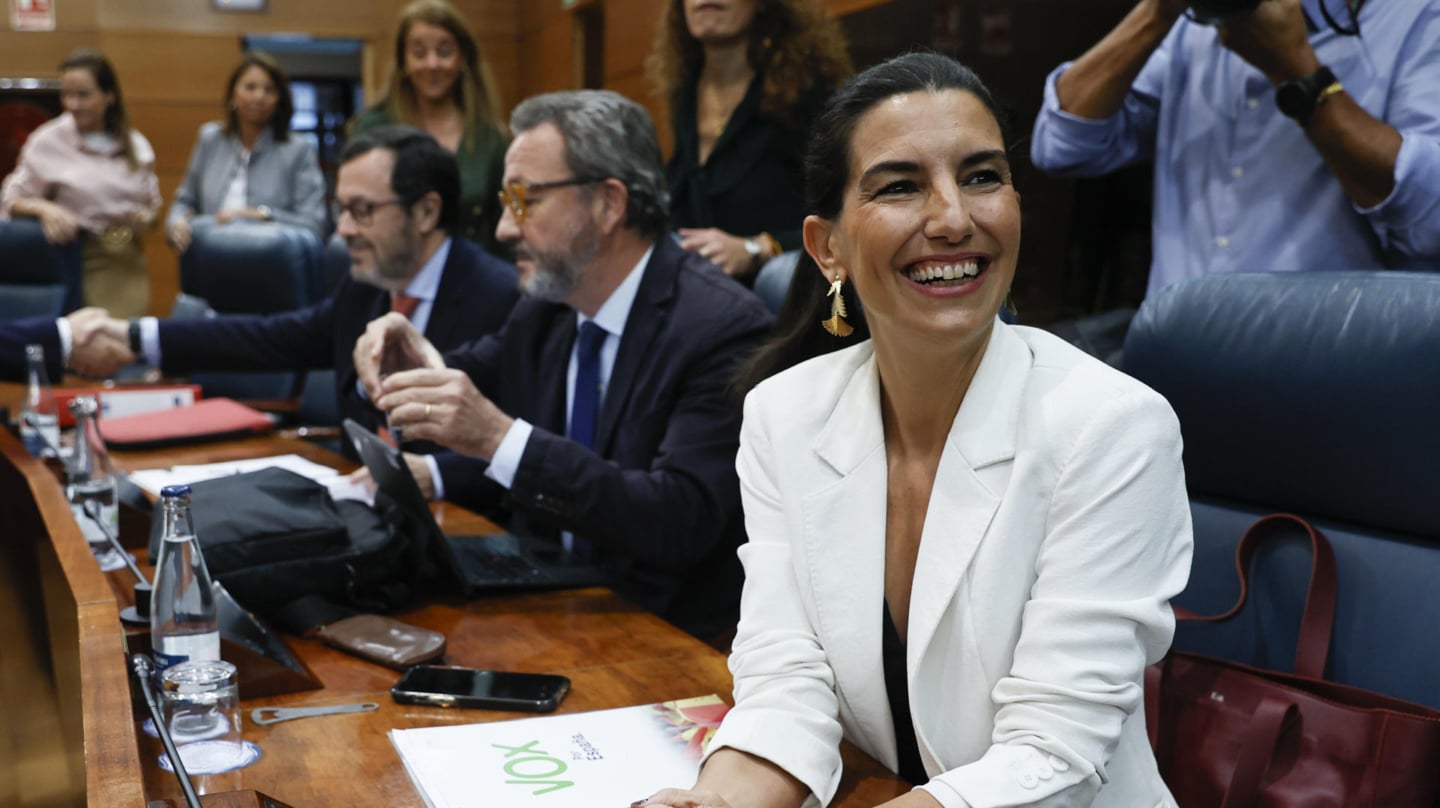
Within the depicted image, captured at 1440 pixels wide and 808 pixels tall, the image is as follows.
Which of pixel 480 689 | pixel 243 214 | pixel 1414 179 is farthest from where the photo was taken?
pixel 243 214

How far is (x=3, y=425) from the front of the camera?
2.85 meters

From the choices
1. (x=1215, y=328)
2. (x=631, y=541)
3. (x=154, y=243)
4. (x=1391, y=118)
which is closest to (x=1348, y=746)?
(x=1215, y=328)

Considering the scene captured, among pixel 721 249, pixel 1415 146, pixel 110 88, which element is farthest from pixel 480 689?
pixel 110 88

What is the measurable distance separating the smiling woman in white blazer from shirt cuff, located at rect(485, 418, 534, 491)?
0.50 meters

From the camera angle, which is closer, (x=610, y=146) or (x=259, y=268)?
(x=610, y=146)

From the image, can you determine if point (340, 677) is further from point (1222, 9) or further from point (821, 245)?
point (1222, 9)

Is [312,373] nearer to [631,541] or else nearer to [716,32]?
[716,32]

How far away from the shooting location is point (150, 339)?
2969 millimetres

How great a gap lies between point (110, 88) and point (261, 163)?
958 mm

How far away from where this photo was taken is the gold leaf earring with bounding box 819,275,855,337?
134 cm

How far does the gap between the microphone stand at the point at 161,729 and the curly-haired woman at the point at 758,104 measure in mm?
1604

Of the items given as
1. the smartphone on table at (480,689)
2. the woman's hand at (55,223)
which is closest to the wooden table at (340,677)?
the smartphone on table at (480,689)

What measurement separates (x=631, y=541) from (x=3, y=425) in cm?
183

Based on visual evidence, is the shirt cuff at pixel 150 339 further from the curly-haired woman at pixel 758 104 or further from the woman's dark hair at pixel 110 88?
the woman's dark hair at pixel 110 88
